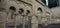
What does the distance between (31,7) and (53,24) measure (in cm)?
189

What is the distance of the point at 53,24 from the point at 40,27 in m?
0.98

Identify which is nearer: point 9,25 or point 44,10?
point 9,25

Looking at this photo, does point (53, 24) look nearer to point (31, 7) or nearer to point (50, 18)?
point (50, 18)

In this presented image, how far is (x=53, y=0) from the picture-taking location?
10430 mm

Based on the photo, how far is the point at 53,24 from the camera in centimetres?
800

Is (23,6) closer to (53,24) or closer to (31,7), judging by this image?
(31,7)

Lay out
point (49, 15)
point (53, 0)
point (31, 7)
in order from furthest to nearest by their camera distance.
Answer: point (53, 0) < point (49, 15) < point (31, 7)

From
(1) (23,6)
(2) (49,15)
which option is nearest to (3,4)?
(1) (23,6)

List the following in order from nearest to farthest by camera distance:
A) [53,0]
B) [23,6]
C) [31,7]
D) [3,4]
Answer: [3,4]
[23,6]
[31,7]
[53,0]

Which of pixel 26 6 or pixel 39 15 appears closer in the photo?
pixel 26 6

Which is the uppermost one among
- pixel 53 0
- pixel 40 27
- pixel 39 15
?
pixel 53 0

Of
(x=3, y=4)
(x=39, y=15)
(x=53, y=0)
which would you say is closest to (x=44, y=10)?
(x=39, y=15)


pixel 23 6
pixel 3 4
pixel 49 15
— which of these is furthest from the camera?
pixel 49 15

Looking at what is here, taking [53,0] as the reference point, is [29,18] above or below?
below
